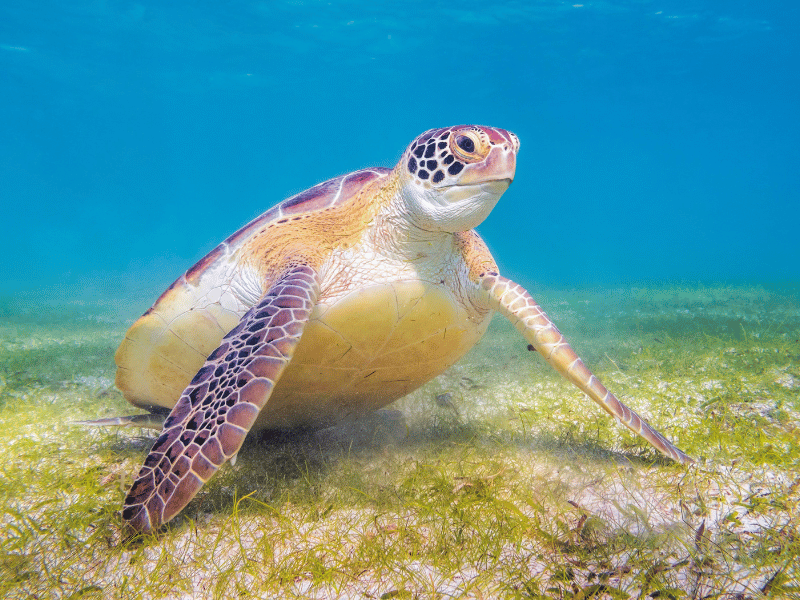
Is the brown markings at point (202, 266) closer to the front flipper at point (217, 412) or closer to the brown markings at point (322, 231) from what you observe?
the brown markings at point (322, 231)

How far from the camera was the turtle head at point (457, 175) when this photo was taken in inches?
87.1

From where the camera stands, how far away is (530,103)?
153ft

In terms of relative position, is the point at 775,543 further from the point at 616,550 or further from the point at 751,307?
the point at 751,307

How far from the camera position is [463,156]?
224 cm

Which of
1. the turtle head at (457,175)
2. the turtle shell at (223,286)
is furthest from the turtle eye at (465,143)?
the turtle shell at (223,286)

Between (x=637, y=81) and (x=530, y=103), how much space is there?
35.8 feet

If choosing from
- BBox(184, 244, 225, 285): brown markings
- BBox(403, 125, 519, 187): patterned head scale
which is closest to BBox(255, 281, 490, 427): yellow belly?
BBox(403, 125, 519, 187): patterned head scale

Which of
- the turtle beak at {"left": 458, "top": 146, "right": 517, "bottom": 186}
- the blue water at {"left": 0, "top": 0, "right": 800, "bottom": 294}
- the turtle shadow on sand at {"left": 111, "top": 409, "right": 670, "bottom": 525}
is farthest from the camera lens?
the blue water at {"left": 0, "top": 0, "right": 800, "bottom": 294}

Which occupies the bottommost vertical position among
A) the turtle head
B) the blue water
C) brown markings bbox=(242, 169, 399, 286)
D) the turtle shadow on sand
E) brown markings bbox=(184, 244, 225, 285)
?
the turtle shadow on sand

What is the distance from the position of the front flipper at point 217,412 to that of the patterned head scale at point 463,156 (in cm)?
104

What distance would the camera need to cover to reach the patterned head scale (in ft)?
7.23

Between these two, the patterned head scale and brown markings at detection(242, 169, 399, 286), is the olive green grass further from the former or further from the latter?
the patterned head scale

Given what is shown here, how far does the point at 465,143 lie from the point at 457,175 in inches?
7.6

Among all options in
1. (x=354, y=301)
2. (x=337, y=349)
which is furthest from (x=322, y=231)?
(x=337, y=349)
